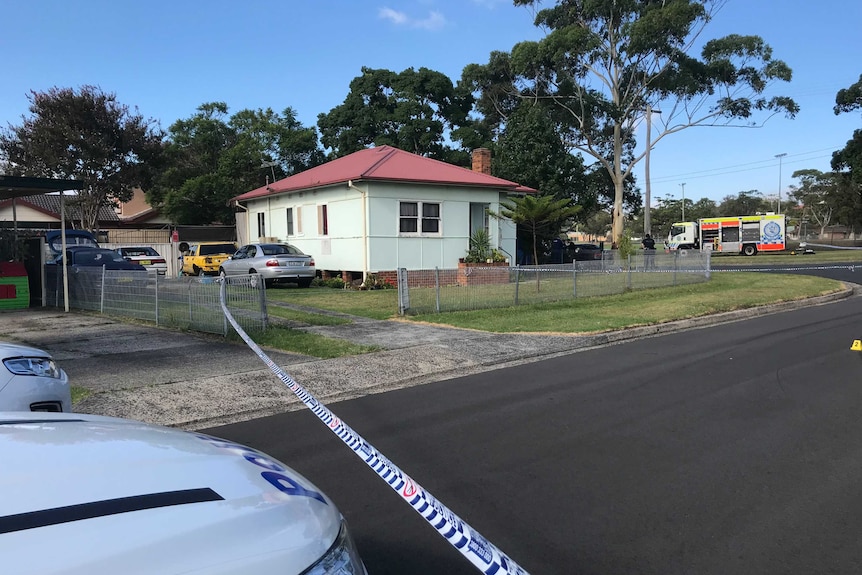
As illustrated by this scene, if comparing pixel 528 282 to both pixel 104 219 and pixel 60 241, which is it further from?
pixel 104 219

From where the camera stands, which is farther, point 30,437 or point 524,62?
point 524,62

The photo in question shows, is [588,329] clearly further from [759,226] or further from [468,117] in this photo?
[759,226]

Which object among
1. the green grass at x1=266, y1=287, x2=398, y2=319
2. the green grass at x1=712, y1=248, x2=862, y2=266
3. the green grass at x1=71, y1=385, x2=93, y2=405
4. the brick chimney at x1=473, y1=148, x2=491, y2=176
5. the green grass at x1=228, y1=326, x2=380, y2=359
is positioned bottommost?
the green grass at x1=71, y1=385, x2=93, y2=405

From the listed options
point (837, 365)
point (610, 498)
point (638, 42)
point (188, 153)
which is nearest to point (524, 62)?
point (638, 42)

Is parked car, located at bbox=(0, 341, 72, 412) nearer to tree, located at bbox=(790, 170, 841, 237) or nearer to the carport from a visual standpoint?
the carport

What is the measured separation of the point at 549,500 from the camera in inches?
162

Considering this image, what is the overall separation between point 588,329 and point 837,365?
13.2ft

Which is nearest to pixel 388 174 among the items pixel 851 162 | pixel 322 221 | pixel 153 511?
pixel 322 221

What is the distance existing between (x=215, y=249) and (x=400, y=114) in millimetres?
19357

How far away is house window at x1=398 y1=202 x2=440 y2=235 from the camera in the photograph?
837 inches

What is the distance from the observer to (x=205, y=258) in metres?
26.7

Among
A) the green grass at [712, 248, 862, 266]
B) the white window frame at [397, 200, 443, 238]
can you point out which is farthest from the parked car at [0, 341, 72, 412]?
the green grass at [712, 248, 862, 266]

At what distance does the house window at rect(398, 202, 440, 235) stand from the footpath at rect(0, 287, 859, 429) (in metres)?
8.63

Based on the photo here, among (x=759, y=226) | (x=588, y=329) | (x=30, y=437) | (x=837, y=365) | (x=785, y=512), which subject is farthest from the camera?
(x=759, y=226)
